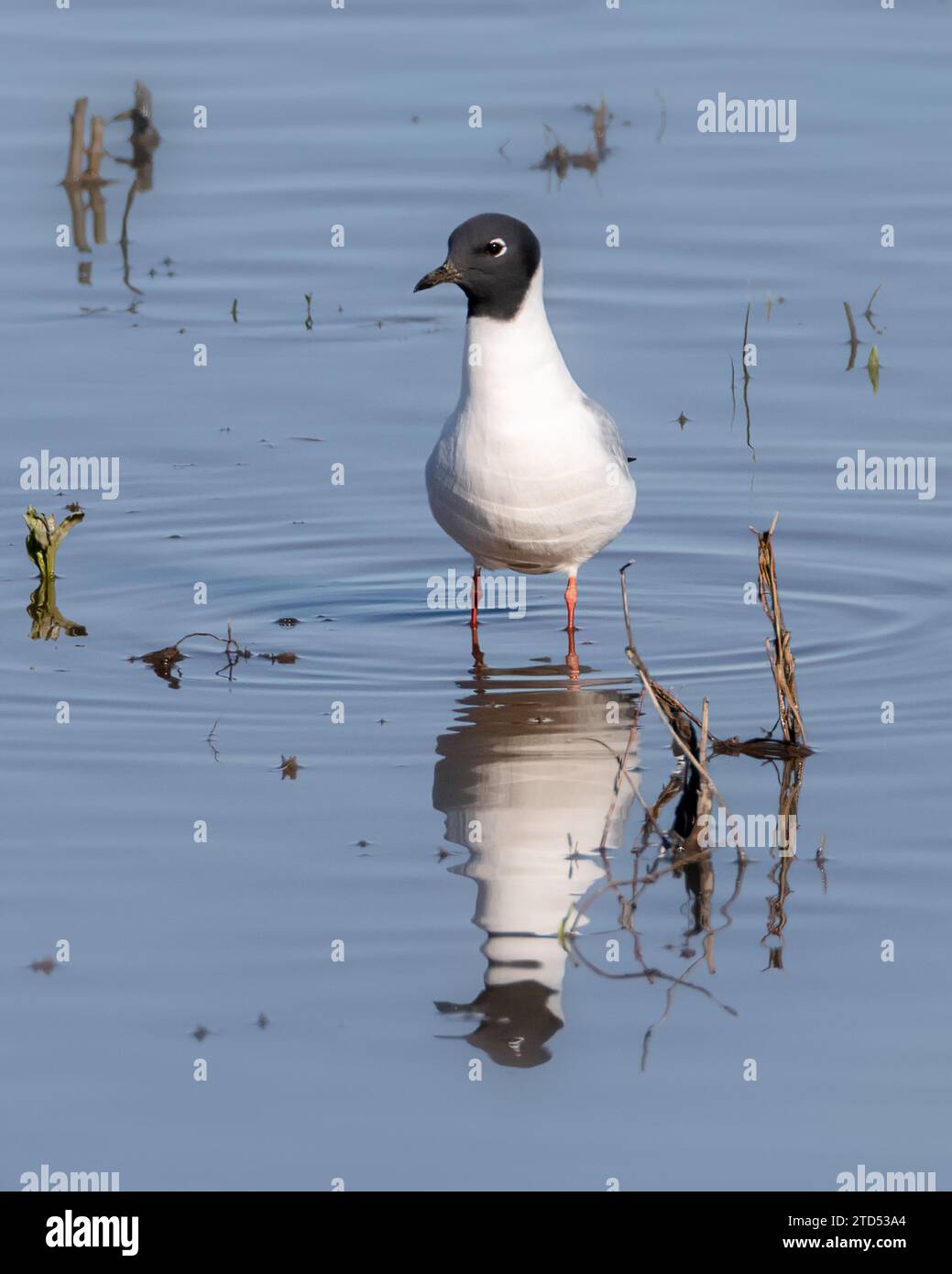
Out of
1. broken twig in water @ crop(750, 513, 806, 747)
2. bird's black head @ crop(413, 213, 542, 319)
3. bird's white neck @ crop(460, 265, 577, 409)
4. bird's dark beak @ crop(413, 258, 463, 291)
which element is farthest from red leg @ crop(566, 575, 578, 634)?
broken twig in water @ crop(750, 513, 806, 747)

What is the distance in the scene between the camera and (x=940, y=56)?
748 inches

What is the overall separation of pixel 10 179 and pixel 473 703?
9.80 m

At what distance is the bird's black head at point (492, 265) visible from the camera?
29.0 ft

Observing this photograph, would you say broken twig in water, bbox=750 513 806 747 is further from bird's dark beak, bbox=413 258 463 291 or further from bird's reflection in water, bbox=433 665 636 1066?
bird's dark beak, bbox=413 258 463 291

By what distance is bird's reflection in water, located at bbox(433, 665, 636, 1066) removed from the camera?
19.8 ft

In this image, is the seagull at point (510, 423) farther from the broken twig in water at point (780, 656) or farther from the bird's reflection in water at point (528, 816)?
the broken twig in water at point (780, 656)

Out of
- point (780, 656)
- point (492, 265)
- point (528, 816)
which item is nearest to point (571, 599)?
point (492, 265)

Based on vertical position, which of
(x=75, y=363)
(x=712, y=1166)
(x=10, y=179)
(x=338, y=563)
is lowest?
(x=712, y=1166)

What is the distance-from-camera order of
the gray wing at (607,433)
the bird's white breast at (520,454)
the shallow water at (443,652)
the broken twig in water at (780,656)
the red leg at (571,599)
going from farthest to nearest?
the red leg at (571,599) < the gray wing at (607,433) < the bird's white breast at (520,454) < the broken twig in water at (780,656) < the shallow water at (443,652)

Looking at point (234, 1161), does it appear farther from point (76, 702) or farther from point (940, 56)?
point (940, 56)

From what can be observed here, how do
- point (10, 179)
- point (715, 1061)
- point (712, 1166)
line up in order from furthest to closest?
1. point (10, 179)
2. point (715, 1061)
3. point (712, 1166)

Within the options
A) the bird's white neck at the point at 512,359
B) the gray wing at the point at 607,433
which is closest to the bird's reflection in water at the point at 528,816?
the gray wing at the point at 607,433

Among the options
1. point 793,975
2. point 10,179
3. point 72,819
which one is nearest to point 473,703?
point 72,819

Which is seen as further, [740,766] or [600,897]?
[740,766]
